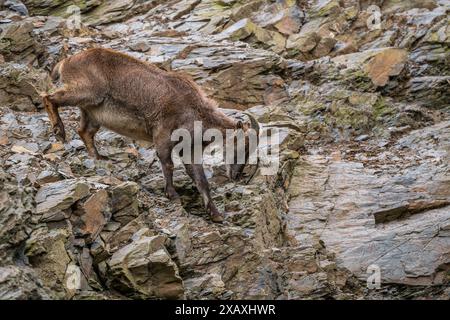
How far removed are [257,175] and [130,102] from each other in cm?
255

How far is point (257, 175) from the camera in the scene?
454 inches

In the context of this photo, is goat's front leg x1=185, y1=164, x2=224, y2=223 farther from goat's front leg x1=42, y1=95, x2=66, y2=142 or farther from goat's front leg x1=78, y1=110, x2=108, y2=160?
goat's front leg x1=42, y1=95, x2=66, y2=142

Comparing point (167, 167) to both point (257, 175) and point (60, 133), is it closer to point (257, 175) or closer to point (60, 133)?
point (257, 175)

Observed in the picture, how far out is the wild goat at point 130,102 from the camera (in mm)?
10578

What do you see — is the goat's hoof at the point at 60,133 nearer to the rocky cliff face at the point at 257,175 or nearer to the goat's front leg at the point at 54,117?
the goat's front leg at the point at 54,117

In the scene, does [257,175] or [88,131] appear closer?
[88,131]

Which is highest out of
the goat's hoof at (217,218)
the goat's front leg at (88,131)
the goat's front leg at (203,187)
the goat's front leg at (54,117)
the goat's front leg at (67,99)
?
the goat's front leg at (67,99)

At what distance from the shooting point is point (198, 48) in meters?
16.0

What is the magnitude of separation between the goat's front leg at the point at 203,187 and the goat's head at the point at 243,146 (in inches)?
34.6

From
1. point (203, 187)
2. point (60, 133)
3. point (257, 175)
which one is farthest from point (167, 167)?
point (60, 133)

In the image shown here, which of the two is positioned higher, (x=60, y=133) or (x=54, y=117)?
(x=54, y=117)

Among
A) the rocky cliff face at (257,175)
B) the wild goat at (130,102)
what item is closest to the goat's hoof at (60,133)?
the wild goat at (130,102)

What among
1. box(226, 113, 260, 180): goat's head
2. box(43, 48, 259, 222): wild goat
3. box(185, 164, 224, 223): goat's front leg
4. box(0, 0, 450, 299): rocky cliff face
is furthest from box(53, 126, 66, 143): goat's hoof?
box(226, 113, 260, 180): goat's head
